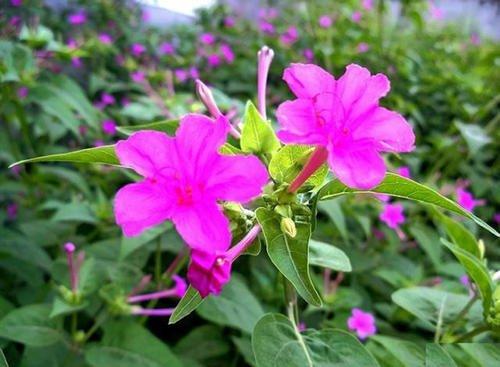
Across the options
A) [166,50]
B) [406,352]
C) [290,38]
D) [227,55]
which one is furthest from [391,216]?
[166,50]

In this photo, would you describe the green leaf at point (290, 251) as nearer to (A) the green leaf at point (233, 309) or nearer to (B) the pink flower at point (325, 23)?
(A) the green leaf at point (233, 309)

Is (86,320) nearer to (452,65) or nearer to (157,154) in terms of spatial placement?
(157,154)

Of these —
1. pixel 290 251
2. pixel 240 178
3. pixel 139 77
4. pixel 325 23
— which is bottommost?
pixel 139 77

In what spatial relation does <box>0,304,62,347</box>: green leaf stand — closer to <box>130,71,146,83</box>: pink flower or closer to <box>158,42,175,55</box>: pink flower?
<box>130,71,146,83</box>: pink flower

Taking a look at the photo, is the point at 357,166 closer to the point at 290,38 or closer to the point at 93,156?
the point at 93,156

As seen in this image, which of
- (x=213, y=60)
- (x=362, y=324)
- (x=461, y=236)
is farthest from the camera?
(x=213, y=60)

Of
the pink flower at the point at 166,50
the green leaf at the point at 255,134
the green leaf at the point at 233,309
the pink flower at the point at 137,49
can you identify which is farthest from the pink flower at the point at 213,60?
the green leaf at the point at 255,134

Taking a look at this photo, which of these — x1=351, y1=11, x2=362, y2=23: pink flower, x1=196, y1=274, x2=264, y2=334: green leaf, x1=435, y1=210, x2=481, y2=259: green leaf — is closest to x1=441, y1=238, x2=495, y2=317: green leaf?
x1=435, y1=210, x2=481, y2=259: green leaf
